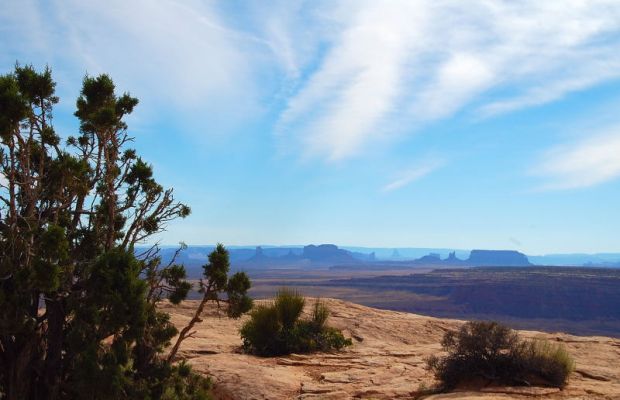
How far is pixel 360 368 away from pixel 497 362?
2814 millimetres

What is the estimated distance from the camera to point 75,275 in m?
6.74

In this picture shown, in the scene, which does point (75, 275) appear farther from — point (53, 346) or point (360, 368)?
point (360, 368)

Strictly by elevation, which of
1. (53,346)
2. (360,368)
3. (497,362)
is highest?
(53,346)

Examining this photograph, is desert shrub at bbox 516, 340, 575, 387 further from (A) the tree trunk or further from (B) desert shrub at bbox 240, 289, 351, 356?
(A) the tree trunk

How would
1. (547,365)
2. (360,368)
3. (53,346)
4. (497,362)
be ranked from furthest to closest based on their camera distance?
1. (360,368)
2. (497,362)
3. (547,365)
4. (53,346)

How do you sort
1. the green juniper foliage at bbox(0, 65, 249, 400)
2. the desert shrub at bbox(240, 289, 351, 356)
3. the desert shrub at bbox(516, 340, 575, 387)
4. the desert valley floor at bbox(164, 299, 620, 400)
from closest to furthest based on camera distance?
the green juniper foliage at bbox(0, 65, 249, 400)
the desert valley floor at bbox(164, 299, 620, 400)
the desert shrub at bbox(516, 340, 575, 387)
the desert shrub at bbox(240, 289, 351, 356)

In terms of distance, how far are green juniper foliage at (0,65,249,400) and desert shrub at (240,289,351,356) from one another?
13.1ft

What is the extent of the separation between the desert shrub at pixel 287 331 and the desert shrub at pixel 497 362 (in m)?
3.76

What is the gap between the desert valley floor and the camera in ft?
27.3

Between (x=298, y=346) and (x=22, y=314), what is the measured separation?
721 cm

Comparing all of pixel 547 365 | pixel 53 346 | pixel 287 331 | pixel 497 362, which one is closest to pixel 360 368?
pixel 287 331

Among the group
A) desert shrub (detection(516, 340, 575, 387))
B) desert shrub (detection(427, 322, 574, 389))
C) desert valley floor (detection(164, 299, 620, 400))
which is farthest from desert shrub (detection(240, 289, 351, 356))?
desert shrub (detection(516, 340, 575, 387))

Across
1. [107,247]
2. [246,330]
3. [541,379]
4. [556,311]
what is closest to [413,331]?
[246,330]

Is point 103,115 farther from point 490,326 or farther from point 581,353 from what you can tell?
point 581,353
